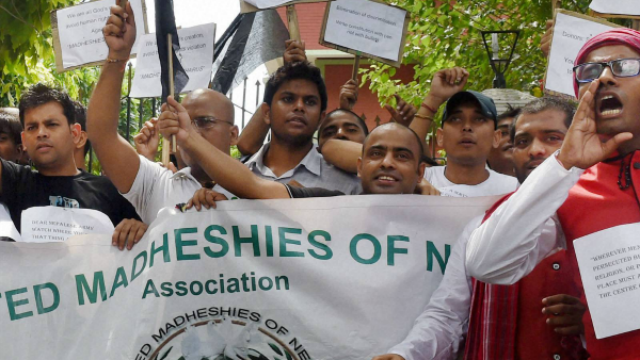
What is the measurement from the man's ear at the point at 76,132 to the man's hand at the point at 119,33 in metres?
0.91

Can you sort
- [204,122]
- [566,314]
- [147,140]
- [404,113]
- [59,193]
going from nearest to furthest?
1. [566,314]
2. [59,193]
3. [204,122]
4. [404,113]
5. [147,140]

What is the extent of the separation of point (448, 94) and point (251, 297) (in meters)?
1.90

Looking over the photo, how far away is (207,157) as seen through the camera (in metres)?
3.43

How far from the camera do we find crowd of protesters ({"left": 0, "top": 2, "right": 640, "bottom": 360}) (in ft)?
9.09

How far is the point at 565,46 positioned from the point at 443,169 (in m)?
0.92

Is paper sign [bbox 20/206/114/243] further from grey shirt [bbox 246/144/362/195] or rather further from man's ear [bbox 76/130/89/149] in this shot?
grey shirt [bbox 246/144/362/195]

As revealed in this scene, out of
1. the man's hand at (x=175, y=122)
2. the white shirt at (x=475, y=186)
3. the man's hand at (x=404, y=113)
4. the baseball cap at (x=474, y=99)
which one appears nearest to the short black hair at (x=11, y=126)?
the man's hand at (x=175, y=122)

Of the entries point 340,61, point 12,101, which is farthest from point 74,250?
point 340,61

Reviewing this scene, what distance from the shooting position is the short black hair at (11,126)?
201 inches

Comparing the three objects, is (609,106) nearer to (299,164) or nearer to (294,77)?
(299,164)

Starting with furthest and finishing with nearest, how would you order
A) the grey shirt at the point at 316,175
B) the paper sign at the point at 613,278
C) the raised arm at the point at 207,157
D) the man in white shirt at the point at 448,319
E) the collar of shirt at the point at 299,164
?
the collar of shirt at the point at 299,164, the grey shirt at the point at 316,175, the raised arm at the point at 207,157, the man in white shirt at the point at 448,319, the paper sign at the point at 613,278

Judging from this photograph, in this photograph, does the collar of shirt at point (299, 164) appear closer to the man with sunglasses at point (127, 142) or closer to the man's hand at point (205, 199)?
the man with sunglasses at point (127, 142)

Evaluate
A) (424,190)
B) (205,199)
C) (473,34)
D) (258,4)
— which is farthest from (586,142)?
(473,34)

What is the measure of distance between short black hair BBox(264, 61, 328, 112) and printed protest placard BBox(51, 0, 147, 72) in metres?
1.12
